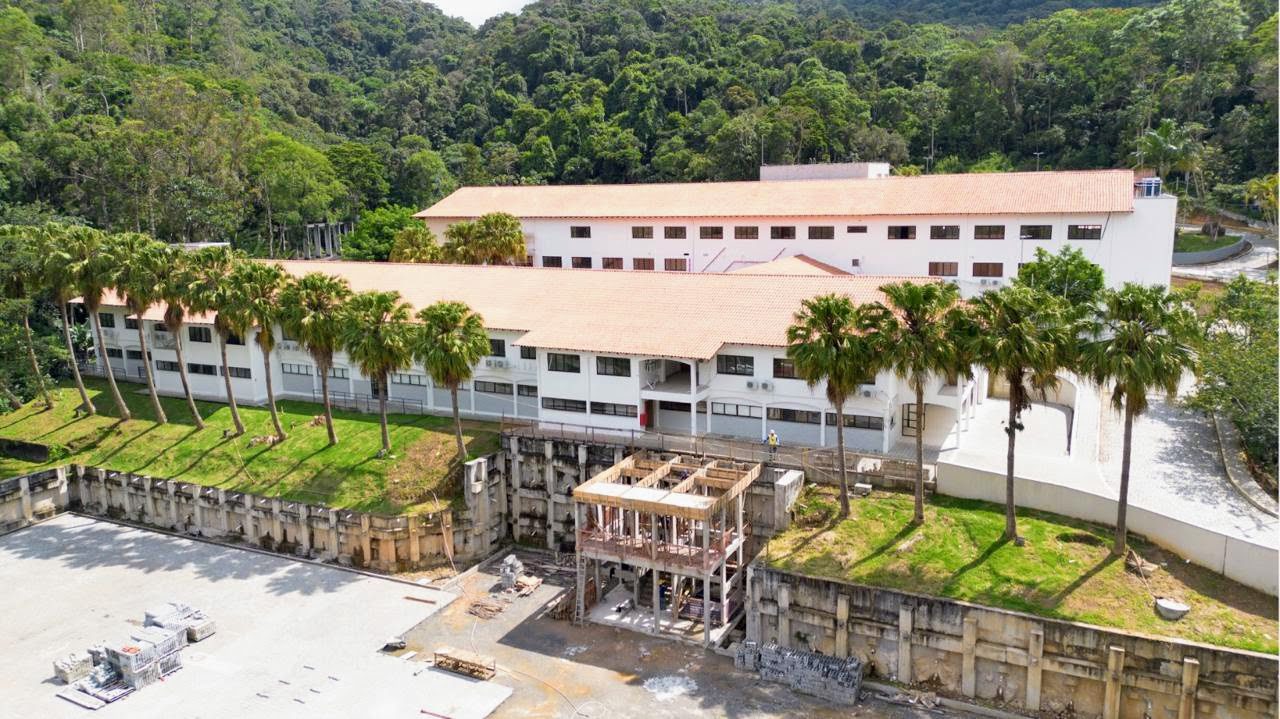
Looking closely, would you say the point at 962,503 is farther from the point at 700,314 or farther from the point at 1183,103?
the point at 1183,103

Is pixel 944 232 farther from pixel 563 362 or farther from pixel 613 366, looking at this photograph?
pixel 563 362

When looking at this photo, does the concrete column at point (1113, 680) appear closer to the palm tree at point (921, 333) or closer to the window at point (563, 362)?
the palm tree at point (921, 333)

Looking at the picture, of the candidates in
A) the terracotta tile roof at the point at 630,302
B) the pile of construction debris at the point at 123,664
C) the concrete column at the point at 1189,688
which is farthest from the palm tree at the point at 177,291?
the concrete column at the point at 1189,688

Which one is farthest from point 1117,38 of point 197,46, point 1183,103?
point 197,46

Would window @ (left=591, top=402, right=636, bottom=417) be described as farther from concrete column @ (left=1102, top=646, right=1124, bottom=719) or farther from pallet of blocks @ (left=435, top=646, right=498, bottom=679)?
concrete column @ (left=1102, top=646, right=1124, bottom=719)

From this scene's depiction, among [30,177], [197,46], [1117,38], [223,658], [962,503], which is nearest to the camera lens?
[223,658]

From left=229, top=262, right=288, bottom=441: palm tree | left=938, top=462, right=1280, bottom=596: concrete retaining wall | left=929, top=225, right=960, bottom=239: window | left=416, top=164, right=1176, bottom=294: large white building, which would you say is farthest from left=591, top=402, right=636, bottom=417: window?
left=929, top=225, right=960, bottom=239: window

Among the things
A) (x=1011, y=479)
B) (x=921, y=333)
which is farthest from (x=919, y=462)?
(x=921, y=333)
